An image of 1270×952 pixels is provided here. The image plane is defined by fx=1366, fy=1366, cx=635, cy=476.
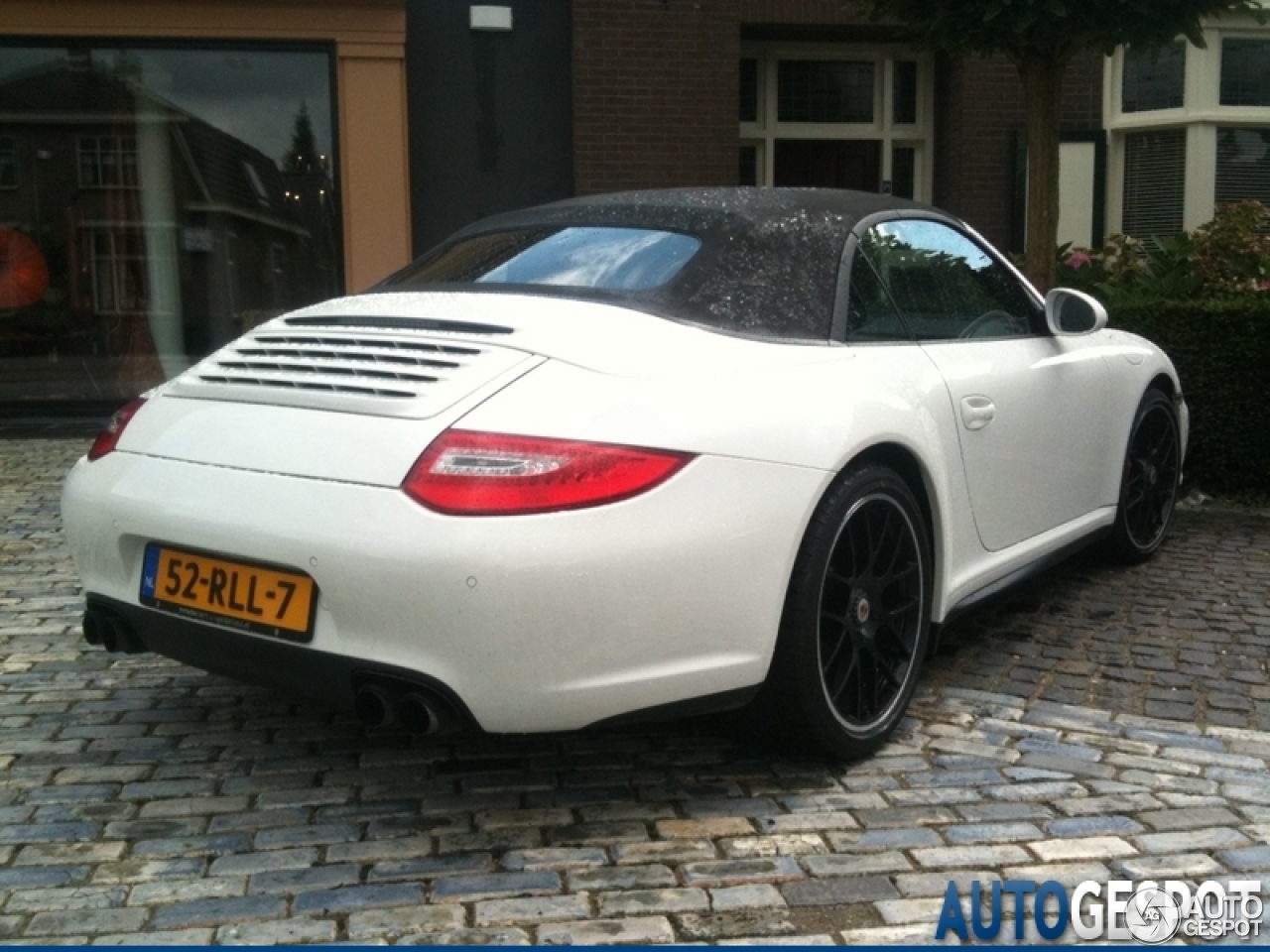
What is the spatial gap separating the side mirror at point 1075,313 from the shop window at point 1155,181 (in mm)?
7327

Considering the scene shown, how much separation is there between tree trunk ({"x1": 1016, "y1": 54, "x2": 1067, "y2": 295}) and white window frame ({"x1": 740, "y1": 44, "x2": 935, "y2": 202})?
4.28 m

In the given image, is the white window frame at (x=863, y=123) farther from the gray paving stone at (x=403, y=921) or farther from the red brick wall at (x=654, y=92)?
the gray paving stone at (x=403, y=921)

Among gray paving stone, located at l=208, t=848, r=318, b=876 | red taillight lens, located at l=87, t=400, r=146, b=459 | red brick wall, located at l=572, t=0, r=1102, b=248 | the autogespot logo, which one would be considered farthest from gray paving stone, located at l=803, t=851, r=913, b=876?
red brick wall, located at l=572, t=0, r=1102, b=248

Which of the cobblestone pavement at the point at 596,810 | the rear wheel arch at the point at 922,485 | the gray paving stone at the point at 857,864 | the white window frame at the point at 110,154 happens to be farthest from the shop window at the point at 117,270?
the gray paving stone at the point at 857,864

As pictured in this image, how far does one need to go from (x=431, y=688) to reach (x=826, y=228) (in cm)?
177

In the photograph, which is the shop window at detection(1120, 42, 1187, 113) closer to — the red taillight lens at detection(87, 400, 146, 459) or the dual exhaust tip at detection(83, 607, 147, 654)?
the red taillight lens at detection(87, 400, 146, 459)

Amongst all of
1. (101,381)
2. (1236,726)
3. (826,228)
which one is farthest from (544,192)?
(1236,726)

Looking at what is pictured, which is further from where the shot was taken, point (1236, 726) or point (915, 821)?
point (1236, 726)

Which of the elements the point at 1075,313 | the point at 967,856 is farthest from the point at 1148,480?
the point at 967,856

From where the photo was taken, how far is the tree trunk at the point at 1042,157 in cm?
724

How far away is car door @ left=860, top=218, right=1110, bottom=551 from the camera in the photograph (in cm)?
395

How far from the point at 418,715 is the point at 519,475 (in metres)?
0.56

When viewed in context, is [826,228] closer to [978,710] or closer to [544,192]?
[978,710]

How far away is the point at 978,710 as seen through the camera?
3.89 m
